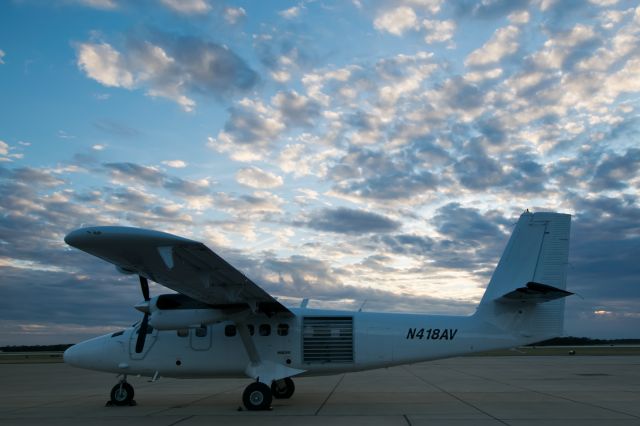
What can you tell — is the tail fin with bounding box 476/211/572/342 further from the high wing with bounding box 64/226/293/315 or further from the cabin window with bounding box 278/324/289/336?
the high wing with bounding box 64/226/293/315

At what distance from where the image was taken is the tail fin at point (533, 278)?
15125mm

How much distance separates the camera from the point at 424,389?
19.2 m

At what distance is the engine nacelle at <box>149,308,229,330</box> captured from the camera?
14539 millimetres

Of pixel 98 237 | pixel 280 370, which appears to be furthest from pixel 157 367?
pixel 98 237

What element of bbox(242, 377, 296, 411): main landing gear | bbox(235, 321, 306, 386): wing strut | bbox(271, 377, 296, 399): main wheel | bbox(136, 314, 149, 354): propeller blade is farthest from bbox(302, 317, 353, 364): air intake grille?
bbox(136, 314, 149, 354): propeller blade

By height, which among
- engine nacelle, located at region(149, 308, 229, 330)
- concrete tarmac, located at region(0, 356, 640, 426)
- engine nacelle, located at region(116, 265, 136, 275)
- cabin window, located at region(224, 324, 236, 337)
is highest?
engine nacelle, located at region(116, 265, 136, 275)

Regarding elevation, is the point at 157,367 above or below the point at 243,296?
below

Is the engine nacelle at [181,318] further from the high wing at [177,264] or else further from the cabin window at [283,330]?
the cabin window at [283,330]

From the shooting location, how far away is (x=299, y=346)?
15.4 metres

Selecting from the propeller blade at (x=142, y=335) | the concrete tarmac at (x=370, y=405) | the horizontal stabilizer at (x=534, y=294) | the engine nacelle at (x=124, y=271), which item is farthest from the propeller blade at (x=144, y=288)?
the horizontal stabilizer at (x=534, y=294)

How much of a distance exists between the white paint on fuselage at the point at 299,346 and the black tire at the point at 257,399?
1.20 m

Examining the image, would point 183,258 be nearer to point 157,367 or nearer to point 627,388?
point 157,367

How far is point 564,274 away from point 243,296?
867 cm

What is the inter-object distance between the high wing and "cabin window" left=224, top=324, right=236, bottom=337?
102cm
